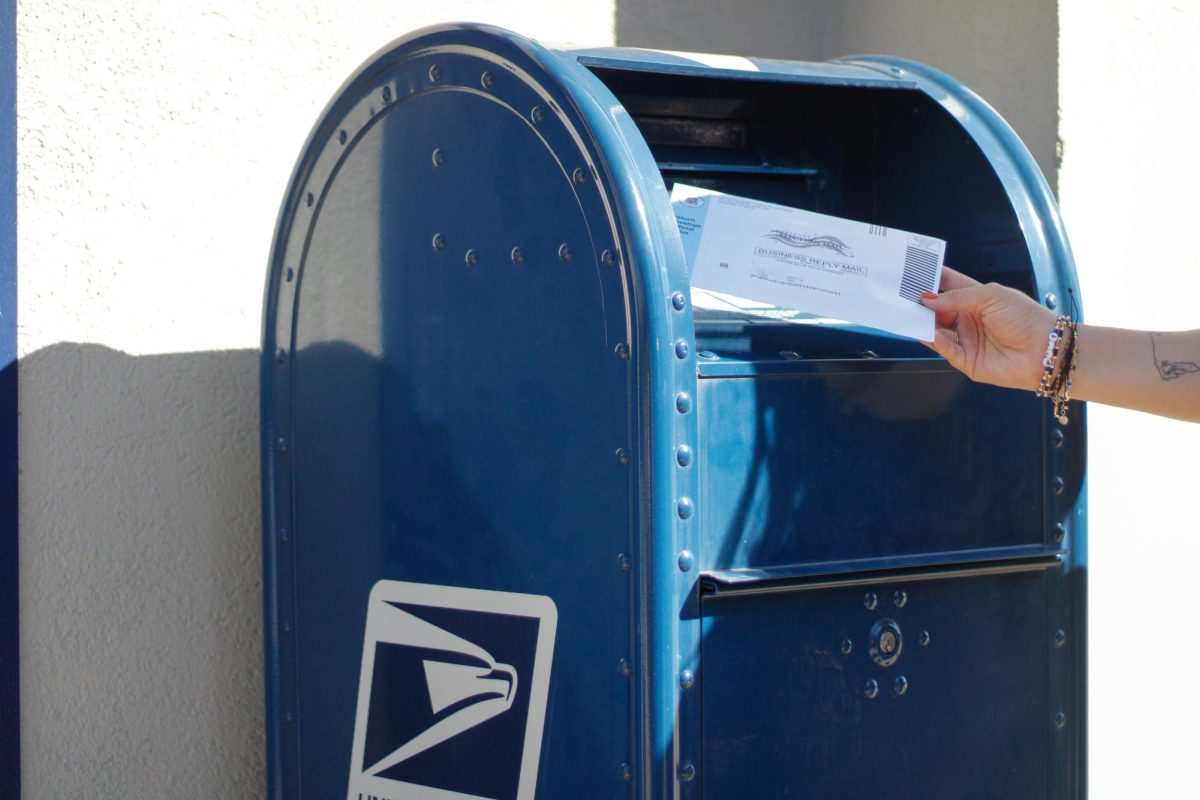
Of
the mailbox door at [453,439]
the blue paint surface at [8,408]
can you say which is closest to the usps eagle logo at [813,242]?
the mailbox door at [453,439]

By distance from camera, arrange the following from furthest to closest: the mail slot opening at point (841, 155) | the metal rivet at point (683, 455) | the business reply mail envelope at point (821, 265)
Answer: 1. the mail slot opening at point (841, 155)
2. the business reply mail envelope at point (821, 265)
3. the metal rivet at point (683, 455)

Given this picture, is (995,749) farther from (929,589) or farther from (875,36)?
(875,36)

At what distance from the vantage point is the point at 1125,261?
285 cm

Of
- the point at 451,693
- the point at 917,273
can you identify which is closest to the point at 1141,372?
the point at 917,273

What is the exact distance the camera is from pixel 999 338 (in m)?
1.87

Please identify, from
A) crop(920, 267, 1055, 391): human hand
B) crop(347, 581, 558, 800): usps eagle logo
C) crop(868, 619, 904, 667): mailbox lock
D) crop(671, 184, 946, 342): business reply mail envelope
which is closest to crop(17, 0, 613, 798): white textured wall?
crop(347, 581, 558, 800): usps eagle logo

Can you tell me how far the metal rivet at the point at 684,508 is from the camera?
5.50 feet

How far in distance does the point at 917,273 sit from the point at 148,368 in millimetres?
1485

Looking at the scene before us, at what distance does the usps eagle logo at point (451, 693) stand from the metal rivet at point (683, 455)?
0.98 feet

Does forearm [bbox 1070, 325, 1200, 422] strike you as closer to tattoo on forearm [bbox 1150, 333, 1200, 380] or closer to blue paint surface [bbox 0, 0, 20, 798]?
tattoo on forearm [bbox 1150, 333, 1200, 380]

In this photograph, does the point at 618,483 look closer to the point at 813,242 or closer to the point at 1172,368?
the point at 813,242

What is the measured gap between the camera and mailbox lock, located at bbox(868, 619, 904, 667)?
1860 mm

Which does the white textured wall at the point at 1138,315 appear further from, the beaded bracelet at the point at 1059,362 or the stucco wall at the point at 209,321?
the beaded bracelet at the point at 1059,362

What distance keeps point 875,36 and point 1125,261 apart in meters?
0.89
